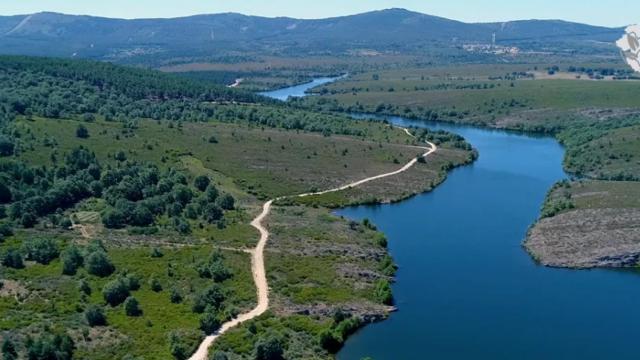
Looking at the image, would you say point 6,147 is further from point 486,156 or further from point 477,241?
point 486,156

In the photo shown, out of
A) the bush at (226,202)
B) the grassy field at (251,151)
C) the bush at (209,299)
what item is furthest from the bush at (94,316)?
the grassy field at (251,151)

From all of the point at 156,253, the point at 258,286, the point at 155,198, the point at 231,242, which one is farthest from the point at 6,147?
the point at 258,286

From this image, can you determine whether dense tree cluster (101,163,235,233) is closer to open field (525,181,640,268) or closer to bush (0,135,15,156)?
bush (0,135,15,156)

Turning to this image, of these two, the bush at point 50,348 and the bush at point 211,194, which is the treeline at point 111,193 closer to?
the bush at point 211,194

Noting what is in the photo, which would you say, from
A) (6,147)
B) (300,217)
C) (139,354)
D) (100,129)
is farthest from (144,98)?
(139,354)

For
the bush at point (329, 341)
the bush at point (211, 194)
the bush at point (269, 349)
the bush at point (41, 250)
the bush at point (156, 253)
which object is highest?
the bush at point (211, 194)
